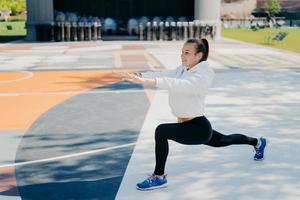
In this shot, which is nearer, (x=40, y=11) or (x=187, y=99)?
(x=187, y=99)

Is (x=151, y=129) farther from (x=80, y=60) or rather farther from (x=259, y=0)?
(x=259, y=0)

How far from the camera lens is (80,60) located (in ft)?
60.2

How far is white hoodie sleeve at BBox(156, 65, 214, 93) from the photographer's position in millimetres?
4375

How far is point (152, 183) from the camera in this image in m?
4.93

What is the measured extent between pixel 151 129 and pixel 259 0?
3165 inches

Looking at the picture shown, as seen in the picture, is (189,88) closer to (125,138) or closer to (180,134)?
(180,134)

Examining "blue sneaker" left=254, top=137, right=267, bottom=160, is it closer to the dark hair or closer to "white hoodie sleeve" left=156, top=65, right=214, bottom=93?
"white hoodie sleeve" left=156, top=65, right=214, bottom=93

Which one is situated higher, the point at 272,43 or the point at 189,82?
the point at 189,82

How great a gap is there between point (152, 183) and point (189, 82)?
3.85 feet

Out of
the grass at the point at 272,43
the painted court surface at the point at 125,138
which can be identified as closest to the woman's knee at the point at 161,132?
the painted court surface at the point at 125,138

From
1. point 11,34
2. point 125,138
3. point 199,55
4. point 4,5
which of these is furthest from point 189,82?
point 4,5

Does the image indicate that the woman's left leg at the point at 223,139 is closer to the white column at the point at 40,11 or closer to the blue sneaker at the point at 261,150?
the blue sneaker at the point at 261,150

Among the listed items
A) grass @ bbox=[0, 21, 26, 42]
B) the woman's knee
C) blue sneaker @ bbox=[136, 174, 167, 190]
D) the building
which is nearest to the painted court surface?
blue sneaker @ bbox=[136, 174, 167, 190]

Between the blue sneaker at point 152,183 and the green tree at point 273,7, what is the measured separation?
74675 mm
